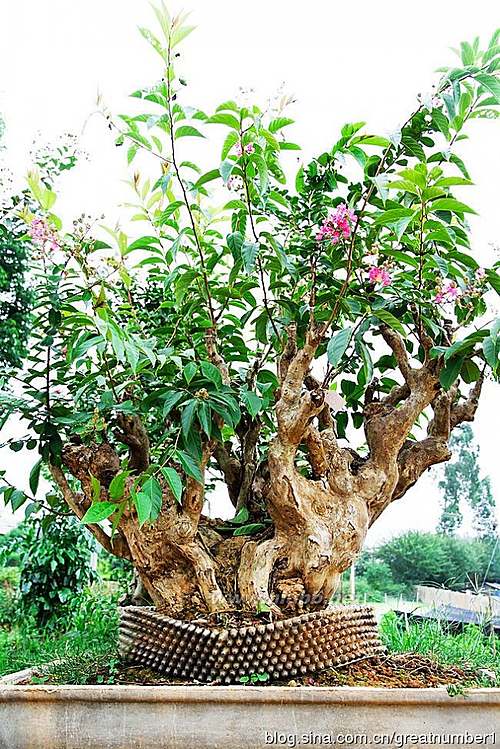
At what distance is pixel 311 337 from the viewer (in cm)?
109

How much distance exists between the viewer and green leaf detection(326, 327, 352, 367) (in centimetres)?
Answer: 98

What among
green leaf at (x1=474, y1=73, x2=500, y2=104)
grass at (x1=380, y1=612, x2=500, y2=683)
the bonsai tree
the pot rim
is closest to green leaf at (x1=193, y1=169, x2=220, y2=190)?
the bonsai tree

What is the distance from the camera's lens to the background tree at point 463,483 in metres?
2.63

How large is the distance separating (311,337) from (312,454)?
0.20 m

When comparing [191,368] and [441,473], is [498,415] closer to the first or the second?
[441,473]

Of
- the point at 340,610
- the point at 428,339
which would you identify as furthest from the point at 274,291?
the point at 340,610

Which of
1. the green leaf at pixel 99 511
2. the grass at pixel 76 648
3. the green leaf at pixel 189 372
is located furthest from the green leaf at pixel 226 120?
the grass at pixel 76 648

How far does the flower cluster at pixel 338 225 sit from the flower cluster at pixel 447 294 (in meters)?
0.16

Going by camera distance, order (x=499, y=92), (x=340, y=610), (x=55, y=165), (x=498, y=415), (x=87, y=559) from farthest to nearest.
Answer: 1. (x=498, y=415)
2. (x=87, y=559)
3. (x=55, y=165)
4. (x=340, y=610)
5. (x=499, y=92)

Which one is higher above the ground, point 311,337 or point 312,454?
point 311,337

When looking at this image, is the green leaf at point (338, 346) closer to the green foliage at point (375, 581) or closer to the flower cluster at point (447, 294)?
the flower cluster at point (447, 294)

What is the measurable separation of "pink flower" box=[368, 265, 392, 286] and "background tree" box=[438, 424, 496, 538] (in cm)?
170

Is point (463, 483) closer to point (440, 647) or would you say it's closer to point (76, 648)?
point (440, 647)

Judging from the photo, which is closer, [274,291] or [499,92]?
[499,92]
